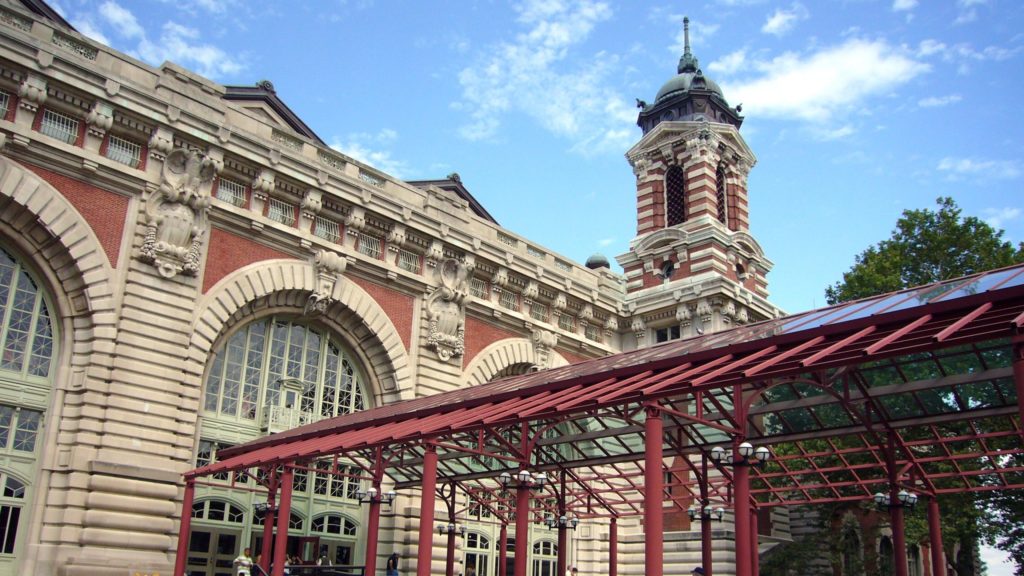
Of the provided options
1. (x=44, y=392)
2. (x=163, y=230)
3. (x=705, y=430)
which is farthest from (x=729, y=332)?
(x=44, y=392)

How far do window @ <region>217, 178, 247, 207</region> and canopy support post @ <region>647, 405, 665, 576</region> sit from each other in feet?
61.2

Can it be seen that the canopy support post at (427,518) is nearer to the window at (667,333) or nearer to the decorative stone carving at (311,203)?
the decorative stone carving at (311,203)

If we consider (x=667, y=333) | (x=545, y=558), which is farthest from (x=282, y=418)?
(x=667, y=333)

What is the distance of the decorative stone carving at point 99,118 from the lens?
25781 mm

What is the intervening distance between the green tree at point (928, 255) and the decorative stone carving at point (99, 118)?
2736 cm

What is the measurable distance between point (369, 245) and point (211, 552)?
1186cm

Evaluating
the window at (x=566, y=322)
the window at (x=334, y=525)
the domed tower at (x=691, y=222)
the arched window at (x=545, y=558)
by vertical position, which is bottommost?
the arched window at (x=545, y=558)

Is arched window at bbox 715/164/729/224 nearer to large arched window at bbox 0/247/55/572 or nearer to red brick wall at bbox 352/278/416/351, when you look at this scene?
red brick wall at bbox 352/278/416/351

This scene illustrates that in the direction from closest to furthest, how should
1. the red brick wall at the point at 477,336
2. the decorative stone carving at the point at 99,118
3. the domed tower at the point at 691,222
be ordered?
the decorative stone carving at the point at 99,118 < the red brick wall at the point at 477,336 < the domed tower at the point at 691,222

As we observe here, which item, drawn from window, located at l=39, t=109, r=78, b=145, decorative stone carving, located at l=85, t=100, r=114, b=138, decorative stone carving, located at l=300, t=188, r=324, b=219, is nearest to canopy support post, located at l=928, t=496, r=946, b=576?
decorative stone carving, located at l=300, t=188, r=324, b=219

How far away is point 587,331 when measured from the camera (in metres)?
41.8

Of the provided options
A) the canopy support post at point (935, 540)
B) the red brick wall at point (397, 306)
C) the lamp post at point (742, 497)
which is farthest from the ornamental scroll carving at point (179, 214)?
the canopy support post at point (935, 540)

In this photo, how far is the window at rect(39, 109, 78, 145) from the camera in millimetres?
25266

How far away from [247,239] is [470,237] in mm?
9328
